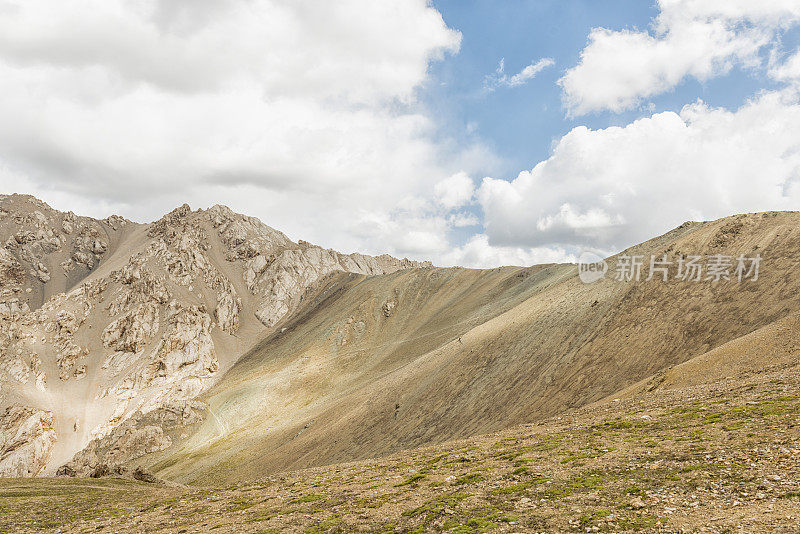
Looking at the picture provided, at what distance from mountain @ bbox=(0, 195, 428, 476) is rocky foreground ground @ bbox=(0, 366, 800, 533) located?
85.3 m

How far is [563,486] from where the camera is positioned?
1218 cm

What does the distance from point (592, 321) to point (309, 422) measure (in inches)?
1720

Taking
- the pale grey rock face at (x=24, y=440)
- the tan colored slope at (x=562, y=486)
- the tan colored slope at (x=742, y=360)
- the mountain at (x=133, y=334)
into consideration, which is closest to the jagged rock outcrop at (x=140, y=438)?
the mountain at (x=133, y=334)

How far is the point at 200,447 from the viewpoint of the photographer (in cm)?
8212

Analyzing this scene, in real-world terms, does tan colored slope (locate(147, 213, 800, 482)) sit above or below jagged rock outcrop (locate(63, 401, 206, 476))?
above

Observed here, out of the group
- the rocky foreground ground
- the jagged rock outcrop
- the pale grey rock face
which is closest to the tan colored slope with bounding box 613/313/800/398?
the rocky foreground ground

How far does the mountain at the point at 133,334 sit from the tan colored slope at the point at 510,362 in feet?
92.7

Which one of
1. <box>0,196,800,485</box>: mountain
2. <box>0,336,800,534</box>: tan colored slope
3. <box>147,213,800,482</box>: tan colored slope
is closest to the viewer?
<box>0,336,800,534</box>: tan colored slope

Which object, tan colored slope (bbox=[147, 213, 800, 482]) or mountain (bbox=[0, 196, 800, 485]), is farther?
mountain (bbox=[0, 196, 800, 485])

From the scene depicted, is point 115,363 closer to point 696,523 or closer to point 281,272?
point 281,272

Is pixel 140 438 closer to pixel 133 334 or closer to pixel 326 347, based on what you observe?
pixel 326 347

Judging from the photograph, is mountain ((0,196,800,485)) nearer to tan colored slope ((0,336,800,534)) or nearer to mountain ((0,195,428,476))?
mountain ((0,195,428,476))

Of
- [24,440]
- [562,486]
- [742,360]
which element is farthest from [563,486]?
[24,440]

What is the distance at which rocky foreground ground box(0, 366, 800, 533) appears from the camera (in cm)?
941
